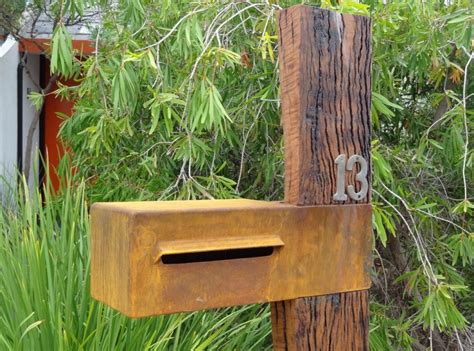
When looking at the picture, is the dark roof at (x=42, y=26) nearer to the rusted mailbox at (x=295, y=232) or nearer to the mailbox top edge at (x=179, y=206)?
the rusted mailbox at (x=295, y=232)

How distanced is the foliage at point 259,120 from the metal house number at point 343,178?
0.80m

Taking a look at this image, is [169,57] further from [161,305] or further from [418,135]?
[161,305]

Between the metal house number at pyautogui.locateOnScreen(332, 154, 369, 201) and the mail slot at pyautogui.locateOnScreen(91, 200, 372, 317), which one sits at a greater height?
the metal house number at pyautogui.locateOnScreen(332, 154, 369, 201)

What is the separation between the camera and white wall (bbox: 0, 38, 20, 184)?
6.81m

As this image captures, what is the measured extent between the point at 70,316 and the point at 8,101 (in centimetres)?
541

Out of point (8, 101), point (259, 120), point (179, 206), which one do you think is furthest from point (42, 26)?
point (179, 206)

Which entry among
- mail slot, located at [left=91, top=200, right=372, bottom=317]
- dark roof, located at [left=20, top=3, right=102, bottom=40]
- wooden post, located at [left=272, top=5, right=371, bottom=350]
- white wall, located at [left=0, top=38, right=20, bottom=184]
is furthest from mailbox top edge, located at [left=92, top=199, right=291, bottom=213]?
white wall, located at [left=0, top=38, right=20, bottom=184]

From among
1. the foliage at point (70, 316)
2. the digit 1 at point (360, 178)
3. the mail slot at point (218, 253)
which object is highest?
the digit 1 at point (360, 178)

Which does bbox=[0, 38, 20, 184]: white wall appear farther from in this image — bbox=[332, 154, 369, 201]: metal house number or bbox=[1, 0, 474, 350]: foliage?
bbox=[332, 154, 369, 201]: metal house number

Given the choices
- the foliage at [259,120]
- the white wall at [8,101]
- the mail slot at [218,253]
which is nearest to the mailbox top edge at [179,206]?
the mail slot at [218,253]

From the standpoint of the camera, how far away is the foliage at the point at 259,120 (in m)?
2.58

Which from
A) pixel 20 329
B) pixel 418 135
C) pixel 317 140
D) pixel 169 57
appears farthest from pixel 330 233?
pixel 418 135

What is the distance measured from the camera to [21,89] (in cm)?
722

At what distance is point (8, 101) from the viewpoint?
7.00 meters
